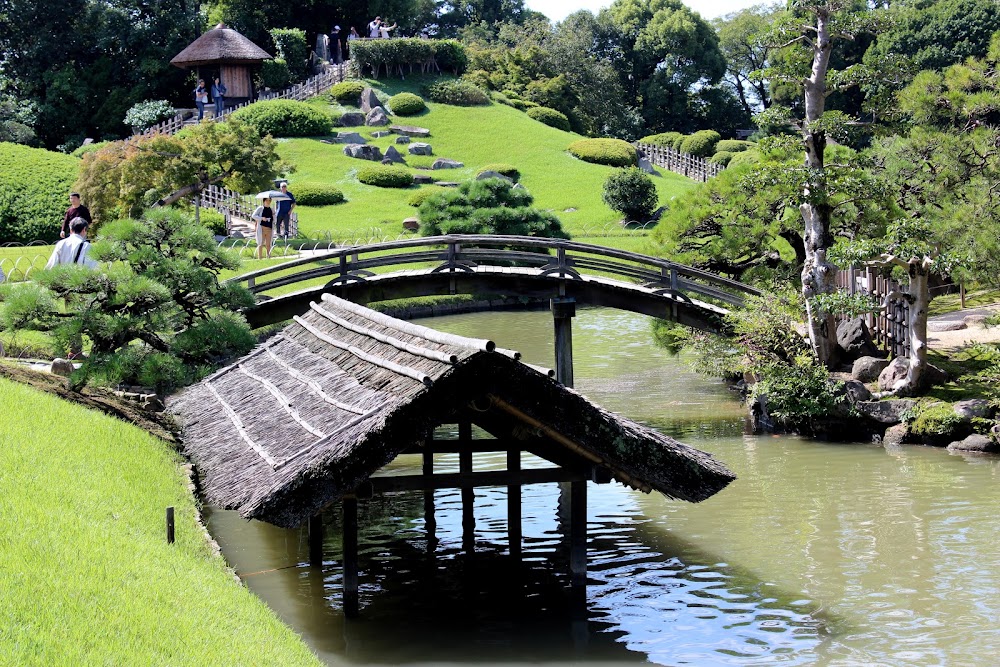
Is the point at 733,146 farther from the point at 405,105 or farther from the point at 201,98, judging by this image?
the point at 201,98

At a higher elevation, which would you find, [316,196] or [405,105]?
[405,105]

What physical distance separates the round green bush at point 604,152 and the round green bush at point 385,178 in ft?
32.3

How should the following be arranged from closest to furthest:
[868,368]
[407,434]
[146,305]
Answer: [407,434] → [146,305] → [868,368]

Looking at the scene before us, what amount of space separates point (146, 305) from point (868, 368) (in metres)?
12.4

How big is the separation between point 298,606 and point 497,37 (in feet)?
240

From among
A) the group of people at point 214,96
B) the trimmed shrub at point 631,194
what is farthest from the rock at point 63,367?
the group of people at point 214,96

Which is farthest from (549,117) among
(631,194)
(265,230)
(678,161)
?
(265,230)

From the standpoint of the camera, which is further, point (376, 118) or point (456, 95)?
point (456, 95)

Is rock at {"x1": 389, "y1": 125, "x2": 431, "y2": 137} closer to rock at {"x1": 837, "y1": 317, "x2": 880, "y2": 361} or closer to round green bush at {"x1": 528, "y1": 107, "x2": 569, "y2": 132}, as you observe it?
round green bush at {"x1": 528, "y1": 107, "x2": 569, "y2": 132}

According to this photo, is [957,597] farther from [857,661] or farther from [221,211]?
[221,211]

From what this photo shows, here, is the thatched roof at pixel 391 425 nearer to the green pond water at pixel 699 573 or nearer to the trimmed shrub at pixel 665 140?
the green pond water at pixel 699 573

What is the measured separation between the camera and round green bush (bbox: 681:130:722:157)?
5991cm

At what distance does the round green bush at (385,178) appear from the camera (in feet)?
163

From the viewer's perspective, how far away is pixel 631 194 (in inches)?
1794
